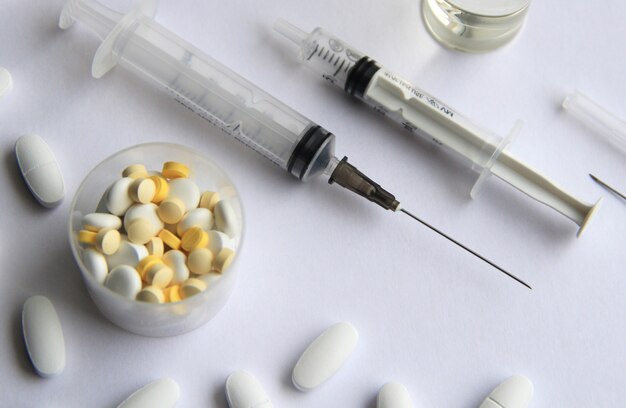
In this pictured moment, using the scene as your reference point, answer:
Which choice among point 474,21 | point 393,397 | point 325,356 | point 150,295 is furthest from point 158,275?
point 474,21

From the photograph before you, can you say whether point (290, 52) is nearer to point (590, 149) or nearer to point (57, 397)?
point (590, 149)

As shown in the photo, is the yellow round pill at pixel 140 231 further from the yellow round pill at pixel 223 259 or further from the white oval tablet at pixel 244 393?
the white oval tablet at pixel 244 393

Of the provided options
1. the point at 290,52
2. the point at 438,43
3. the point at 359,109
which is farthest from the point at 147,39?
the point at 438,43

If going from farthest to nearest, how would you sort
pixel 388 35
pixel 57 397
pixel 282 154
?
pixel 388 35, pixel 282 154, pixel 57 397

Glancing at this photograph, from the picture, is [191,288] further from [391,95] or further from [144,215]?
[391,95]

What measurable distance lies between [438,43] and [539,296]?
44 centimetres

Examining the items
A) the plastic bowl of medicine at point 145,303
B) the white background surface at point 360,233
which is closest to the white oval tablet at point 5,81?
the white background surface at point 360,233

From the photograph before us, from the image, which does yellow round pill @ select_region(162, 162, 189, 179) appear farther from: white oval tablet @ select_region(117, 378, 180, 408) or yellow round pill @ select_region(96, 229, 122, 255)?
white oval tablet @ select_region(117, 378, 180, 408)

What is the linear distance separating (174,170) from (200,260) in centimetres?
14

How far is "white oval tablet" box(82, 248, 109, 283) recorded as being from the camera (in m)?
1.03

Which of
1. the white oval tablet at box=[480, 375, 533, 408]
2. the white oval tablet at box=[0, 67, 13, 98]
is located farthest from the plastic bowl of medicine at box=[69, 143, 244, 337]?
the white oval tablet at box=[480, 375, 533, 408]

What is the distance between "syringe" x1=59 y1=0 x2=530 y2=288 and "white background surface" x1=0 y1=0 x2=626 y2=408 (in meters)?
0.03

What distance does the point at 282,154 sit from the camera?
1202 millimetres

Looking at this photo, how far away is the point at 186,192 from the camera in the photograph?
109cm
